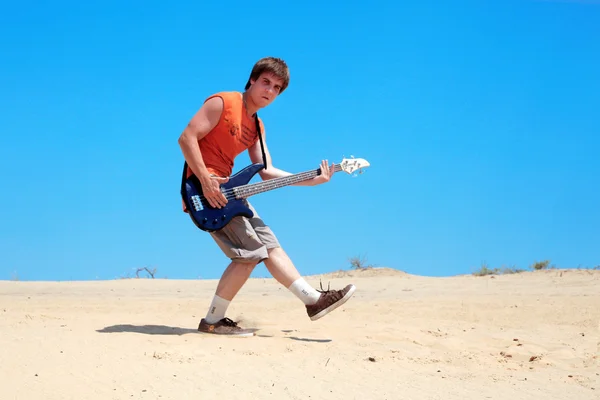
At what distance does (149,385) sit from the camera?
4.29m

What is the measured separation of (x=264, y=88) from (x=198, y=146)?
77 centimetres

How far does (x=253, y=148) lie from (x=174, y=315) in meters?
2.74

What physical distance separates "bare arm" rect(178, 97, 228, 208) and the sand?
1.21m

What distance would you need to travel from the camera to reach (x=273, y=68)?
5980 mm

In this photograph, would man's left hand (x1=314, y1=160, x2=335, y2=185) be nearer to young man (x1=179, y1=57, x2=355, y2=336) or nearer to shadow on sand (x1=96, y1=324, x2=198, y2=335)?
young man (x1=179, y1=57, x2=355, y2=336)

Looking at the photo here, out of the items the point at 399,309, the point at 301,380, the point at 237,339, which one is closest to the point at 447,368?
the point at 301,380

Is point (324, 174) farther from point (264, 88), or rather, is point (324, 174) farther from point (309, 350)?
point (309, 350)

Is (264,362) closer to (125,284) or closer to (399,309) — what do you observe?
(399,309)

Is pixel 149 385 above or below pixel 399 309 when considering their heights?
below

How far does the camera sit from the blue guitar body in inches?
229

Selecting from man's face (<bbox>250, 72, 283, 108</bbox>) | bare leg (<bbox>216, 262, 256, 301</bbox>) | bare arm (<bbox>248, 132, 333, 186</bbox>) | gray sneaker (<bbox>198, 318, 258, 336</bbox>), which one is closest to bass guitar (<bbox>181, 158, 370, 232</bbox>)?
bare arm (<bbox>248, 132, 333, 186</bbox>)

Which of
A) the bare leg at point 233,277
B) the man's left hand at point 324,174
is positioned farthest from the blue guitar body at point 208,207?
the man's left hand at point 324,174

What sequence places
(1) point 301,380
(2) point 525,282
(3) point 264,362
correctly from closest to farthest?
(1) point 301,380 < (3) point 264,362 < (2) point 525,282

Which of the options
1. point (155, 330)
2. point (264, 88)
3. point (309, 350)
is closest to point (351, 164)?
point (264, 88)
